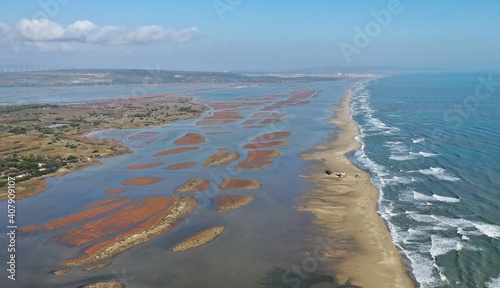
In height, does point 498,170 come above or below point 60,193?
above

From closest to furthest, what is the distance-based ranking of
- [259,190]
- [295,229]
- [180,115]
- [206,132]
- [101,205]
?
[295,229], [101,205], [259,190], [206,132], [180,115]

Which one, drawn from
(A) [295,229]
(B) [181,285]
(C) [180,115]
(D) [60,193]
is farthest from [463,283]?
(C) [180,115]

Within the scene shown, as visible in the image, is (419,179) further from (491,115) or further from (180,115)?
(180,115)

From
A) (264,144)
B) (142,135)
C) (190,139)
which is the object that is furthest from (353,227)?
(142,135)

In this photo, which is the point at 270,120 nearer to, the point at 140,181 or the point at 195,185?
the point at 140,181

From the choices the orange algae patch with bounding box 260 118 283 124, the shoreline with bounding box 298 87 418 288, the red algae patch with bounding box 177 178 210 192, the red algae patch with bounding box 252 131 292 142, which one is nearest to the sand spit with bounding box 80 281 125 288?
the shoreline with bounding box 298 87 418 288

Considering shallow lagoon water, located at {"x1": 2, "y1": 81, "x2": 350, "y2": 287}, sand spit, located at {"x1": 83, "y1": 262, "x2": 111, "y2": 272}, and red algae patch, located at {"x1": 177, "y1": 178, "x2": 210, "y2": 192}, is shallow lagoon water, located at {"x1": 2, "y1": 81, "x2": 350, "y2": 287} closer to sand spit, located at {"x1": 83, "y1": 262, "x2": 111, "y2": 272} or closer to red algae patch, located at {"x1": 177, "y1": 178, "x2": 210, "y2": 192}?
sand spit, located at {"x1": 83, "y1": 262, "x2": 111, "y2": 272}

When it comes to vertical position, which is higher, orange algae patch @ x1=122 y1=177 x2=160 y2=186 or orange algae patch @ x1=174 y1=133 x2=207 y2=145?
orange algae patch @ x1=174 y1=133 x2=207 y2=145
